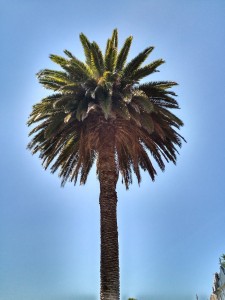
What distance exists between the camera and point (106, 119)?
48.2ft

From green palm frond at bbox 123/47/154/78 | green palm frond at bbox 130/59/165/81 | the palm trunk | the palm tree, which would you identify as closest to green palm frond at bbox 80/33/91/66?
the palm tree

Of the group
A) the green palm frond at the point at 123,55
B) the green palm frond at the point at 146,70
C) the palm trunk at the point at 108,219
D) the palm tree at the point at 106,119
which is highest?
the green palm frond at the point at 123,55

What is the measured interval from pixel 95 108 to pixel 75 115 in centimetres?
113

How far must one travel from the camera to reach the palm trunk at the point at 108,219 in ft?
42.7

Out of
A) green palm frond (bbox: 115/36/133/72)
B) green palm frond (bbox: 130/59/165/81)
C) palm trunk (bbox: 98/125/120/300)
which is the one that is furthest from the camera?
green palm frond (bbox: 115/36/133/72)

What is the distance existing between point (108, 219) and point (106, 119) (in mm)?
4245

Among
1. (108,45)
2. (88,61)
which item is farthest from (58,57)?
(108,45)

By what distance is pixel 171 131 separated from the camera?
17.2 meters

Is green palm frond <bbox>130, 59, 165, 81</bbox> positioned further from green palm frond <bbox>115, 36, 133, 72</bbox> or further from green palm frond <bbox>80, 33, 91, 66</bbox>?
green palm frond <bbox>80, 33, 91, 66</bbox>

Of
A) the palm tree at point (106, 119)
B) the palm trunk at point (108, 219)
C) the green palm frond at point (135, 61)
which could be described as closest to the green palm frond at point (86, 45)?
the palm tree at point (106, 119)

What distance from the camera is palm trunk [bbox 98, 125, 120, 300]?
1301cm

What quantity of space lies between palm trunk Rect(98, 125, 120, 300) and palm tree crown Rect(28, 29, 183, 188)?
1.45ft

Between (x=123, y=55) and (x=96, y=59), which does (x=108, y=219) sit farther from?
(x=123, y=55)

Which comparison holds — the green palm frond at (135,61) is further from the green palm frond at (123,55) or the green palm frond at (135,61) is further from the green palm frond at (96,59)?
the green palm frond at (96,59)
